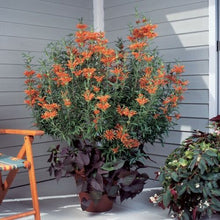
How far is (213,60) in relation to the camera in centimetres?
305

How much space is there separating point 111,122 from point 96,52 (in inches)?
18.8

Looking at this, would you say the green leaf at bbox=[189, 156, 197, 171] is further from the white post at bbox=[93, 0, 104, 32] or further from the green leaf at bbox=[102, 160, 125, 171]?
the white post at bbox=[93, 0, 104, 32]

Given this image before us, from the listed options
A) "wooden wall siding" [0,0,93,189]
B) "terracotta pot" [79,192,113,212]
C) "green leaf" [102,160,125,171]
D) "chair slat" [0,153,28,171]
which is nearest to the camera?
"chair slat" [0,153,28,171]

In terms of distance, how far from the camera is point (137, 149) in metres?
2.86

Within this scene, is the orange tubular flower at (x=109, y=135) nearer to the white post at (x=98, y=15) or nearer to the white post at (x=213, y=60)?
the white post at (x=213, y=60)

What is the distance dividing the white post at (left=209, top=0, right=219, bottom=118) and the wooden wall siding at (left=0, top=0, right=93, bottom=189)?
4.44ft

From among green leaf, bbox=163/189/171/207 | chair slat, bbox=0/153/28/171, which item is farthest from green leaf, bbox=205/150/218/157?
chair slat, bbox=0/153/28/171

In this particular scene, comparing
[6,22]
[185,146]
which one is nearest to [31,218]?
[185,146]

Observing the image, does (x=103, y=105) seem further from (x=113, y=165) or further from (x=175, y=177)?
(x=175, y=177)

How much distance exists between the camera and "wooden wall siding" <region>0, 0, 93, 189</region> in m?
3.27

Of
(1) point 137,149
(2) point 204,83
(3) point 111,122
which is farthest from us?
(2) point 204,83

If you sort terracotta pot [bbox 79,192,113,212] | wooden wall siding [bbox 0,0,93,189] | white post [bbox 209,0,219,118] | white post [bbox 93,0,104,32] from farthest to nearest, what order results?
white post [bbox 93,0,104,32], wooden wall siding [bbox 0,0,93,189], white post [bbox 209,0,219,118], terracotta pot [bbox 79,192,113,212]

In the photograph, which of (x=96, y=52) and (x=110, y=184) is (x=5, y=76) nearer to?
(x=96, y=52)

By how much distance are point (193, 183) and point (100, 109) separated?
75cm
